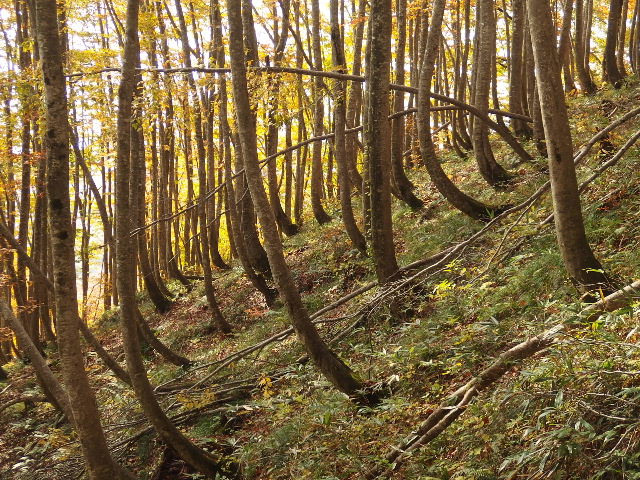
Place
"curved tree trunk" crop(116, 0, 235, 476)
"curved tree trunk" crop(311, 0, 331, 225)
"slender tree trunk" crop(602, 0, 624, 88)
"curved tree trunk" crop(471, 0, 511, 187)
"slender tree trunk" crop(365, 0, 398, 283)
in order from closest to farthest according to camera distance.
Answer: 1. "curved tree trunk" crop(116, 0, 235, 476)
2. "slender tree trunk" crop(365, 0, 398, 283)
3. "curved tree trunk" crop(471, 0, 511, 187)
4. "slender tree trunk" crop(602, 0, 624, 88)
5. "curved tree trunk" crop(311, 0, 331, 225)

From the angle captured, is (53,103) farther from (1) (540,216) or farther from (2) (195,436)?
(1) (540,216)

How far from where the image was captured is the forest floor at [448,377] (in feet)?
10.8

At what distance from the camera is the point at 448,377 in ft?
17.6

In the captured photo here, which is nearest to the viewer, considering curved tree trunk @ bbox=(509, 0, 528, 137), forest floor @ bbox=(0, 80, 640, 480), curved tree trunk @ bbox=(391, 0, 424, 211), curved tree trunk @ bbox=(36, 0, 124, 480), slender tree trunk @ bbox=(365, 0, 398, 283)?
forest floor @ bbox=(0, 80, 640, 480)

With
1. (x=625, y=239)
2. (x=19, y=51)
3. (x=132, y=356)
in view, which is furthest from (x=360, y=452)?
(x=19, y=51)

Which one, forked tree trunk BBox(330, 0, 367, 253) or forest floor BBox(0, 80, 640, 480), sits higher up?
forked tree trunk BBox(330, 0, 367, 253)

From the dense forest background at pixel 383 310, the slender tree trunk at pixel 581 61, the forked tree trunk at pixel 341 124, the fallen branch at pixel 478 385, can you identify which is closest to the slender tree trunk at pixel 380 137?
the dense forest background at pixel 383 310

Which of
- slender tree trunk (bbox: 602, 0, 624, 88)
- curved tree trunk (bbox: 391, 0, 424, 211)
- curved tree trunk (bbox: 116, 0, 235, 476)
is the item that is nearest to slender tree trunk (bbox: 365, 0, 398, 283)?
curved tree trunk (bbox: 116, 0, 235, 476)

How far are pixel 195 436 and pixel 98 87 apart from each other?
4.56m

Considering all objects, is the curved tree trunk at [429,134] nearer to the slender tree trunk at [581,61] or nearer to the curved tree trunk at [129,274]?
the curved tree trunk at [129,274]

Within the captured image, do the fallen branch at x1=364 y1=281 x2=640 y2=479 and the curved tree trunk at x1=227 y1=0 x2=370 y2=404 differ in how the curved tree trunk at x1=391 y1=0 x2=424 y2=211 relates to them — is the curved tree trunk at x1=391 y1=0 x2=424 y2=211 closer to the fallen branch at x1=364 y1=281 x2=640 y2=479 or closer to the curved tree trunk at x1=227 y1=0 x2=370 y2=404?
the curved tree trunk at x1=227 y1=0 x2=370 y2=404

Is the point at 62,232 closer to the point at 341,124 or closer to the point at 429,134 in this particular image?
the point at 429,134

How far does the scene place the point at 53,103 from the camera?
4324mm

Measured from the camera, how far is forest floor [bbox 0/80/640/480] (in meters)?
3.30
